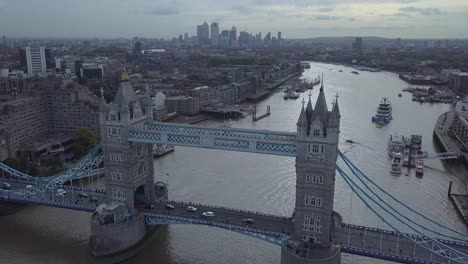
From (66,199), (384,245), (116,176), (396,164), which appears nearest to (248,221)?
(384,245)

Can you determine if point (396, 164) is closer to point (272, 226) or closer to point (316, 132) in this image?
point (272, 226)

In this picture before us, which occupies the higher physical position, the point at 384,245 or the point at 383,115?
the point at 383,115

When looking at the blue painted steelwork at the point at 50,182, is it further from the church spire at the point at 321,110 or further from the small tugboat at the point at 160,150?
the church spire at the point at 321,110

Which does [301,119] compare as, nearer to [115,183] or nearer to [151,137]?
[151,137]

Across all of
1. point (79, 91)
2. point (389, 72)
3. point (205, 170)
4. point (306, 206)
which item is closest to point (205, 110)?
point (79, 91)

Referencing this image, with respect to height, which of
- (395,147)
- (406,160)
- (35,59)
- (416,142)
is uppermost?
(35,59)
